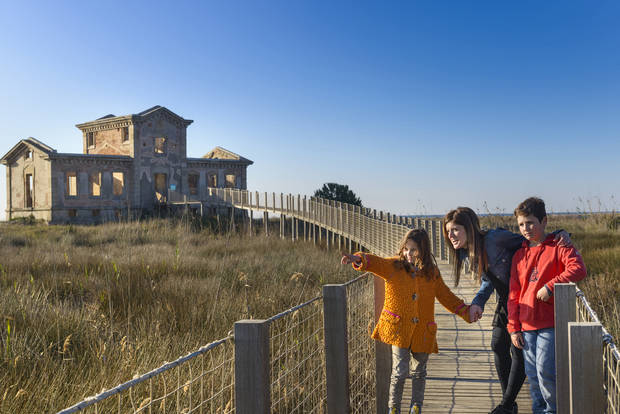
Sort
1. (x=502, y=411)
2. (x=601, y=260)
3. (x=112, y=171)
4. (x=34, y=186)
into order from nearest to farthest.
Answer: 1. (x=502, y=411)
2. (x=601, y=260)
3. (x=34, y=186)
4. (x=112, y=171)

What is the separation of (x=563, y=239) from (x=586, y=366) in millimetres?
1180

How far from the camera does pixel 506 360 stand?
3809 mm

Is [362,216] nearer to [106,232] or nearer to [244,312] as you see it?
[106,232]

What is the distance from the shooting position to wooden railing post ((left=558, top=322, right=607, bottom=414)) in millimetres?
2170

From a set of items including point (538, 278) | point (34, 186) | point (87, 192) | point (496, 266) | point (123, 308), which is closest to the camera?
point (538, 278)

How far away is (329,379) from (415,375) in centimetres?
62

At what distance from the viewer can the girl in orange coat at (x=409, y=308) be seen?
3.58 metres

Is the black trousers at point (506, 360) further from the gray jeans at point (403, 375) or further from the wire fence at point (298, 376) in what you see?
the wire fence at point (298, 376)

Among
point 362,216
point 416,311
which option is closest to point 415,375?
point 416,311

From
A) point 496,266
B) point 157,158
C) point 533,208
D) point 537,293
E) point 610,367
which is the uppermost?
point 157,158

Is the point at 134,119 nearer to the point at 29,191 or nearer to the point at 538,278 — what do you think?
the point at 29,191

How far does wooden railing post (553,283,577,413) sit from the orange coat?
0.84 metres

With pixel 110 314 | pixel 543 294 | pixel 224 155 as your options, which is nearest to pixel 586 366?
pixel 543 294

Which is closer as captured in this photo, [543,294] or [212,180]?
[543,294]
